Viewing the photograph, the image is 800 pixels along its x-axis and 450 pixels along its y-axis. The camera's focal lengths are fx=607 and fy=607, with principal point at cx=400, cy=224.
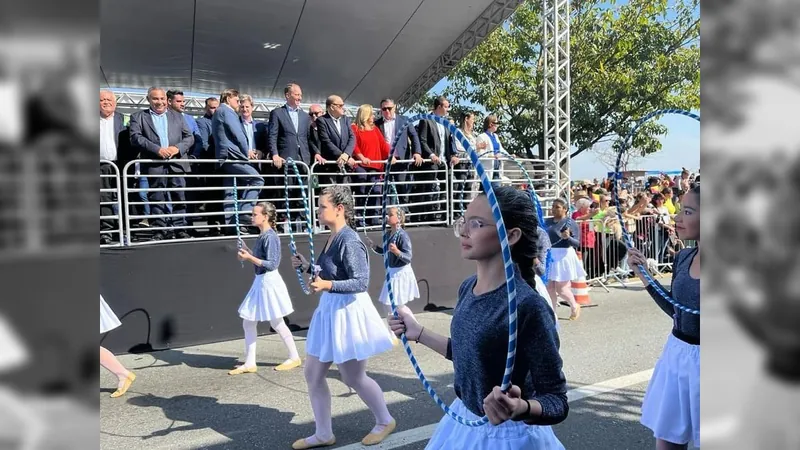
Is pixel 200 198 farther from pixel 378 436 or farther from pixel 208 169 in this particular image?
pixel 378 436

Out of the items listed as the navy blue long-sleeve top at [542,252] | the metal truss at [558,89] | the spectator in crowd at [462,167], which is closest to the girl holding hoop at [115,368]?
the navy blue long-sleeve top at [542,252]

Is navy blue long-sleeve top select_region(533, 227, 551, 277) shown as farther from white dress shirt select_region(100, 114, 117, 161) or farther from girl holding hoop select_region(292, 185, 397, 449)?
white dress shirt select_region(100, 114, 117, 161)

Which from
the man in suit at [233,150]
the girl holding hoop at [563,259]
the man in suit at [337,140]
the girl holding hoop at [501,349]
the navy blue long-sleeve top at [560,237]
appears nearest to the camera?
the girl holding hoop at [501,349]

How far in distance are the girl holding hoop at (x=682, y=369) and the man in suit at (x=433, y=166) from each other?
5.91 metres

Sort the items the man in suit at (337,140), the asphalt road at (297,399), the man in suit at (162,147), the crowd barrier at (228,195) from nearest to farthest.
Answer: the asphalt road at (297,399), the crowd barrier at (228,195), the man in suit at (162,147), the man in suit at (337,140)

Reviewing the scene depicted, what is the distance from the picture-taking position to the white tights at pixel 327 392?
4551 millimetres

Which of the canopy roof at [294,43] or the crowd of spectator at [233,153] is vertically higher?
the canopy roof at [294,43]

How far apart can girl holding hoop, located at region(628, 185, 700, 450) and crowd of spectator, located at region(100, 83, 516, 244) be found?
4251 millimetres

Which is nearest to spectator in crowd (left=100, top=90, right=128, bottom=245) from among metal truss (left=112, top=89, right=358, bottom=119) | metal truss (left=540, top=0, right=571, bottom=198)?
metal truss (left=112, top=89, right=358, bottom=119)

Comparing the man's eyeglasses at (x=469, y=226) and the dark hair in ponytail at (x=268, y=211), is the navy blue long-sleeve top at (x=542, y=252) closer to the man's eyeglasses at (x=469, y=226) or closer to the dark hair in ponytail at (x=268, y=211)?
the man's eyeglasses at (x=469, y=226)

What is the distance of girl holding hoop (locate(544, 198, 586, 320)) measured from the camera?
9.20m

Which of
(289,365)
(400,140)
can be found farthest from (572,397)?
(400,140)

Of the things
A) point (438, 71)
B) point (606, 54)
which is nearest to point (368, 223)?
point (438, 71)

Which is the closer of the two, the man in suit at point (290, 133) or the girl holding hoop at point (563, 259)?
the man in suit at point (290, 133)
